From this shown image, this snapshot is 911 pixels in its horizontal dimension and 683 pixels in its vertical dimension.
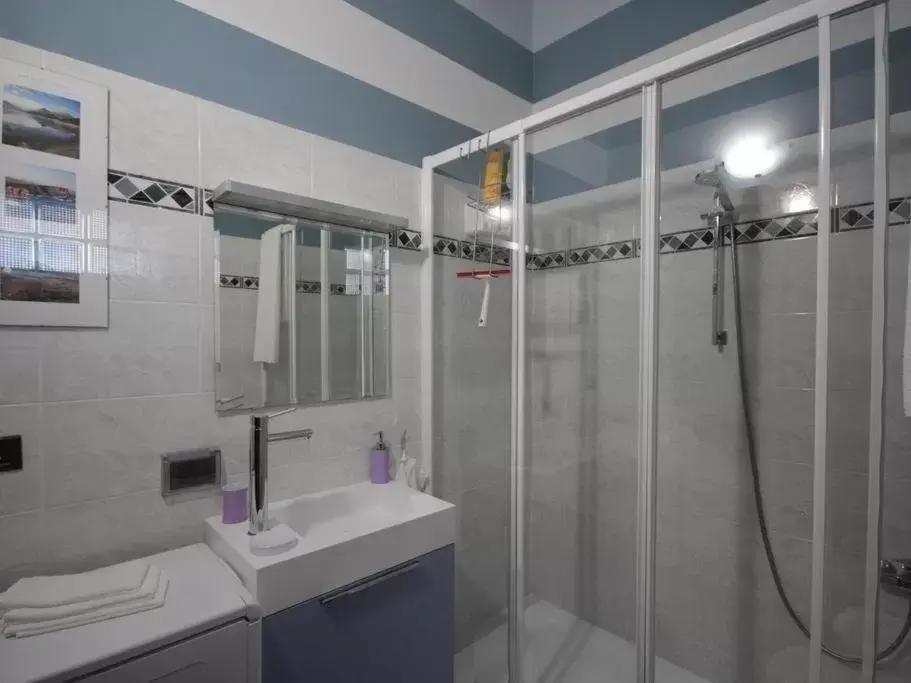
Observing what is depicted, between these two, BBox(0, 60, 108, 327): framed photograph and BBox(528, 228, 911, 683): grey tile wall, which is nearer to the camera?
BBox(0, 60, 108, 327): framed photograph

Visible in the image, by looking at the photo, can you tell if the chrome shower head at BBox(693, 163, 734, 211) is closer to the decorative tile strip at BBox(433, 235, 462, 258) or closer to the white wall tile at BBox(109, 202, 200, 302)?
the decorative tile strip at BBox(433, 235, 462, 258)

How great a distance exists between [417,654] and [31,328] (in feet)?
4.21

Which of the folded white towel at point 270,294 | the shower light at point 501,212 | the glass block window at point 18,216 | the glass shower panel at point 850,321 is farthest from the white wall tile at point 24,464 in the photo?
the glass shower panel at point 850,321

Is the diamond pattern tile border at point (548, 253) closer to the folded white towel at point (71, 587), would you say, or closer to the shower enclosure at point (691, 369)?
the shower enclosure at point (691, 369)

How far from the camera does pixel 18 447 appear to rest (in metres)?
1.07

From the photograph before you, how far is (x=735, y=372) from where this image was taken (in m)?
1.61

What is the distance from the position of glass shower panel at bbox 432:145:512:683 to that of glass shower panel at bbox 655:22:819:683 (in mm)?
556

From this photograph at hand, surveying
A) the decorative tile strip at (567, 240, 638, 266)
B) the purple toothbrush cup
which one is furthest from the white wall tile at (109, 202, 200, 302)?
the decorative tile strip at (567, 240, 638, 266)

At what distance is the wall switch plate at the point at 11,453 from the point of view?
105cm

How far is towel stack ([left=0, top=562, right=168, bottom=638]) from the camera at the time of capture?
2.90 feet

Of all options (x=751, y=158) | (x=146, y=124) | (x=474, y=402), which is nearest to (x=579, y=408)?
(x=474, y=402)

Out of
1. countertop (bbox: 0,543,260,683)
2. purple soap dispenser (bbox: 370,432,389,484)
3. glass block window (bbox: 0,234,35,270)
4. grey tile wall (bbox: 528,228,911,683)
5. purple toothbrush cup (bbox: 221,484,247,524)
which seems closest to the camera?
countertop (bbox: 0,543,260,683)

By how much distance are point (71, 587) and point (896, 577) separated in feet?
6.48

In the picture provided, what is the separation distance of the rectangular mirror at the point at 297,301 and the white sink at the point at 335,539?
1.09 ft
